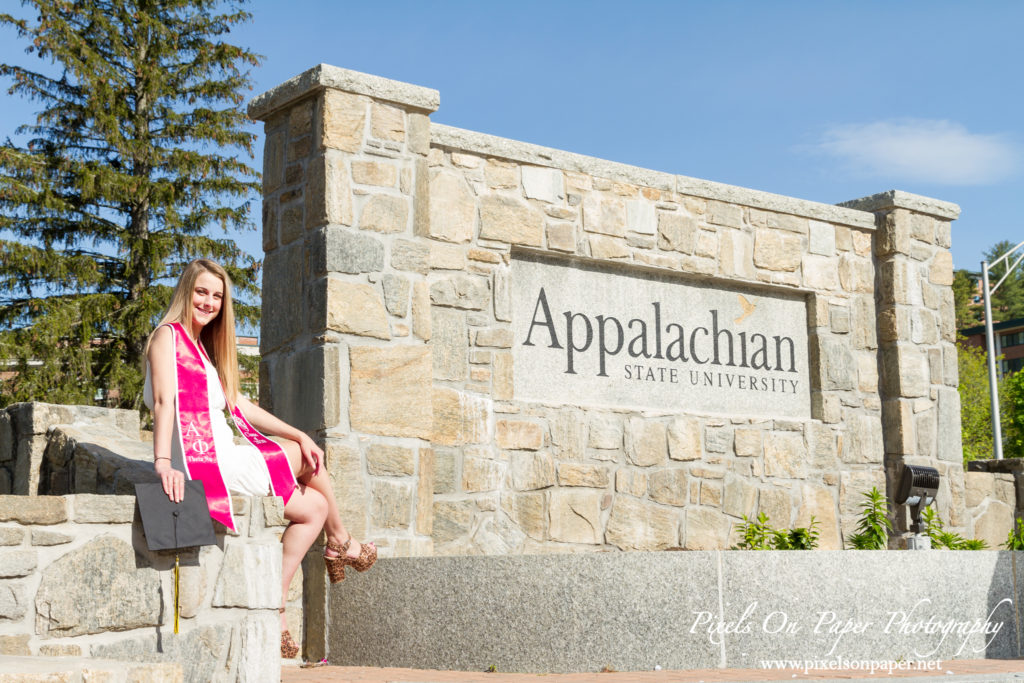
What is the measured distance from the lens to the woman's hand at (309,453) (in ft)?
19.0

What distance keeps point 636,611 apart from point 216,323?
8.26ft

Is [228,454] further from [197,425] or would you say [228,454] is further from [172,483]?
[172,483]

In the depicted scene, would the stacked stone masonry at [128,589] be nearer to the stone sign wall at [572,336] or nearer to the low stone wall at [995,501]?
the stone sign wall at [572,336]

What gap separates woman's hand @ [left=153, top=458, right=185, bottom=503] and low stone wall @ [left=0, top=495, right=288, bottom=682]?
0.15m

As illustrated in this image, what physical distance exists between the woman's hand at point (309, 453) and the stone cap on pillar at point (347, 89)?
2.55 metres

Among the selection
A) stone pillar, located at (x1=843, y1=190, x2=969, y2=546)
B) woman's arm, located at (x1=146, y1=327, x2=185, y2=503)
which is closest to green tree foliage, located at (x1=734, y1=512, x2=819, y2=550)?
stone pillar, located at (x1=843, y1=190, x2=969, y2=546)

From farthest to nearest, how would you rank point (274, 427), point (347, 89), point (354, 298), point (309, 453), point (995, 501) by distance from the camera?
point (995, 501) → point (347, 89) → point (354, 298) → point (309, 453) → point (274, 427)

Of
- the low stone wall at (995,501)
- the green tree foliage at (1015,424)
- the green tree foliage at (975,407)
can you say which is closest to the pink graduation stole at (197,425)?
the low stone wall at (995,501)

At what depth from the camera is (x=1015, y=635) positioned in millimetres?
7297

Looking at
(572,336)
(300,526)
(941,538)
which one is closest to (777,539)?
(941,538)

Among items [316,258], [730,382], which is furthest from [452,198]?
[730,382]

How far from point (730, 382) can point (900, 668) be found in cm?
327

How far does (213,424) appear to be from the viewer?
17.3 feet

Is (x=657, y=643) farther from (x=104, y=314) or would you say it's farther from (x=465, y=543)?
(x=104, y=314)
